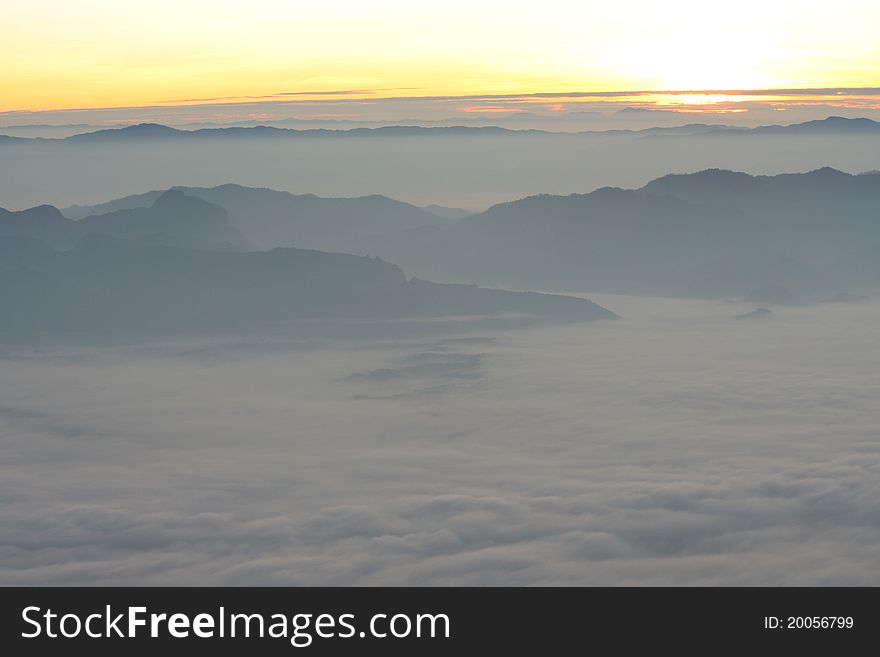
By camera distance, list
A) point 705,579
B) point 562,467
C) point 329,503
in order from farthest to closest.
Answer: point 562,467, point 329,503, point 705,579

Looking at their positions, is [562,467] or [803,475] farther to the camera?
[562,467]

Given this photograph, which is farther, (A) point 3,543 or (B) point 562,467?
(B) point 562,467

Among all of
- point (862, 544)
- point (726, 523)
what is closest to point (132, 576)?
point (726, 523)
